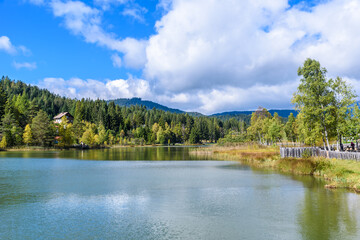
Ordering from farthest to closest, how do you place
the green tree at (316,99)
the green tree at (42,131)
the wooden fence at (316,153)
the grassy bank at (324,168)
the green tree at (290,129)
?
the green tree at (42,131) → the green tree at (290,129) → the green tree at (316,99) → the wooden fence at (316,153) → the grassy bank at (324,168)

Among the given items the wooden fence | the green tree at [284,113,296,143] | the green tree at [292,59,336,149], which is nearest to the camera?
the wooden fence

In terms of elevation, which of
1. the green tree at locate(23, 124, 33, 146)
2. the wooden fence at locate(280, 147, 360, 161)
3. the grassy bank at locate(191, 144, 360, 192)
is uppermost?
the green tree at locate(23, 124, 33, 146)

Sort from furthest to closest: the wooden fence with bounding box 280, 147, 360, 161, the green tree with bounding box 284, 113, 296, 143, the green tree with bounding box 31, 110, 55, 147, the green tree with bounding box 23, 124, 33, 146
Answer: the green tree with bounding box 31, 110, 55, 147
the green tree with bounding box 23, 124, 33, 146
the green tree with bounding box 284, 113, 296, 143
the wooden fence with bounding box 280, 147, 360, 161

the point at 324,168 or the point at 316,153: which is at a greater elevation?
the point at 316,153

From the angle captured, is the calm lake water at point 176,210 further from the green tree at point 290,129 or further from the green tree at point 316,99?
the green tree at point 290,129

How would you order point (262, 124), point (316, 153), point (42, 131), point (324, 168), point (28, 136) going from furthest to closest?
1. point (42, 131)
2. point (28, 136)
3. point (262, 124)
4. point (316, 153)
5. point (324, 168)

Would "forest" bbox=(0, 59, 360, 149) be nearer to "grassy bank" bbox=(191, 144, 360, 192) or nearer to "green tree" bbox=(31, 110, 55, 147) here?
"green tree" bbox=(31, 110, 55, 147)

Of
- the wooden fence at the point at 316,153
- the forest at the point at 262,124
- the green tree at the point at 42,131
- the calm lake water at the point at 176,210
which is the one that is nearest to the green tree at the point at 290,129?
the forest at the point at 262,124

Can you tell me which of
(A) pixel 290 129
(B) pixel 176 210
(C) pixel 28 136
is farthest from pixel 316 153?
(C) pixel 28 136

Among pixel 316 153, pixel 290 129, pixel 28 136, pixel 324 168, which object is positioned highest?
pixel 290 129

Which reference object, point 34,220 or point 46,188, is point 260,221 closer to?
point 34,220

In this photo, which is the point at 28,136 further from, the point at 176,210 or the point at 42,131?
the point at 176,210

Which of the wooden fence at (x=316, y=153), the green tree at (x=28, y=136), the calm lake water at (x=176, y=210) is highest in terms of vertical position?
the green tree at (x=28, y=136)


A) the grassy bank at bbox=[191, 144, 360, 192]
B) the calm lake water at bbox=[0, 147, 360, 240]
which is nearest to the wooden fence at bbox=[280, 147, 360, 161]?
the grassy bank at bbox=[191, 144, 360, 192]
